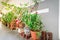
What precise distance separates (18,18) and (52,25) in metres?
0.51

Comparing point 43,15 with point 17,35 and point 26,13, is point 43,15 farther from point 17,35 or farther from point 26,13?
point 17,35

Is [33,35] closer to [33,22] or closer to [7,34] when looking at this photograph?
[33,22]

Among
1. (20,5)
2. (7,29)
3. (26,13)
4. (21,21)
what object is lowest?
(7,29)

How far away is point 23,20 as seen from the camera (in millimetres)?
1664

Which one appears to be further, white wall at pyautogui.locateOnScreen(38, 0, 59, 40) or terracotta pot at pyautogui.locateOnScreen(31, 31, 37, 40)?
white wall at pyautogui.locateOnScreen(38, 0, 59, 40)

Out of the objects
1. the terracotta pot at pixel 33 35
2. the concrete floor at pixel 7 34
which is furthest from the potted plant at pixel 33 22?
the concrete floor at pixel 7 34

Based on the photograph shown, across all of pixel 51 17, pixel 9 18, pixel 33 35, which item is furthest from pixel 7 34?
pixel 51 17

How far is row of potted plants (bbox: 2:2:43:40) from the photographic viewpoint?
162cm

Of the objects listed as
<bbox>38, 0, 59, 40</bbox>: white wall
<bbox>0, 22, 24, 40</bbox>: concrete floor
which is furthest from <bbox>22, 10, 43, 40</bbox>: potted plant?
<bbox>0, 22, 24, 40</bbox>: concrete floor

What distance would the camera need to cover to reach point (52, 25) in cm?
171

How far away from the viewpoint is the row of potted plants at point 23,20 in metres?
1.62

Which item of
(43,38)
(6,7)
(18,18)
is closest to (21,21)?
(18,18)

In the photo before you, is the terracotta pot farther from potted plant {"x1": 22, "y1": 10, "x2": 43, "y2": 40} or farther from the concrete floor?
the concrete floor

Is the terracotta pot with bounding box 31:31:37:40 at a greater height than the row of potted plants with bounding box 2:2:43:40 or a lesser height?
lesser
